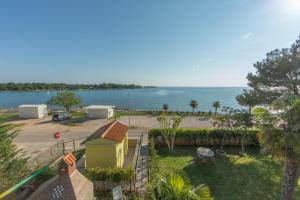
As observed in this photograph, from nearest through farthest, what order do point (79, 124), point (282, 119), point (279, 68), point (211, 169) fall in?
point (282, 119) < point (211, 169) < point (279, 68) < point (79, 124)

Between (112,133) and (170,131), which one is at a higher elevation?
(112,133)

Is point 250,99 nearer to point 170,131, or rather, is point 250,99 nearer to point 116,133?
point 170,131

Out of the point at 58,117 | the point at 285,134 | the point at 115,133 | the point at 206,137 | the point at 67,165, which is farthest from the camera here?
the point at 58,117

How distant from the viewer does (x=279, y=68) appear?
13.7 metres

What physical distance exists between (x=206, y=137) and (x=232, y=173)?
5.39 m

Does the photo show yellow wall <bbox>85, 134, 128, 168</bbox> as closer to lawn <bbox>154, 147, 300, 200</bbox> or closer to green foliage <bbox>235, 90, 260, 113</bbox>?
lawn <bbox>154, 147, 300, 200</bbox>

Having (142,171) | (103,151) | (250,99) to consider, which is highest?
(250,99)

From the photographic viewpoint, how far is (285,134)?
271 inches

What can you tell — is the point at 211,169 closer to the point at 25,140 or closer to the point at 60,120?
the point at 25,140

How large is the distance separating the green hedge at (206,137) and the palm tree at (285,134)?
9331 mm

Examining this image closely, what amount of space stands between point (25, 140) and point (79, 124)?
853cm

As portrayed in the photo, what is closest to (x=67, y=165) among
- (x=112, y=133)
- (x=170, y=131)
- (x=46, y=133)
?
(x=112, y=133)

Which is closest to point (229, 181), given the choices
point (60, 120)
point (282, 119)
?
point (282, 119)

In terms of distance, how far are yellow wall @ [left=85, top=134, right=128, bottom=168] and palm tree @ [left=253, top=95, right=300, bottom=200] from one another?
845 cm
